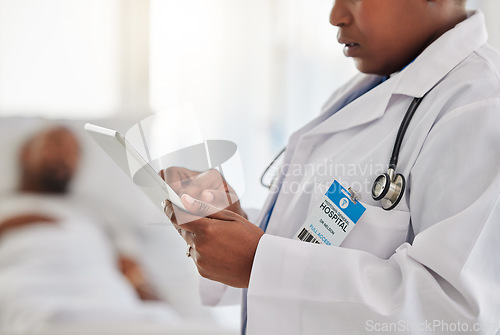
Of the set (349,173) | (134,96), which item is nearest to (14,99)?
(134,96)

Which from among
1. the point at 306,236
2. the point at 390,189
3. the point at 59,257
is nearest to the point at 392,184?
the point at 390,189

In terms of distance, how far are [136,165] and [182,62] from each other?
2.03 m

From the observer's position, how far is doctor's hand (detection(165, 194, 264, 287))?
2.06 feet

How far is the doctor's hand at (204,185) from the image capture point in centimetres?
71

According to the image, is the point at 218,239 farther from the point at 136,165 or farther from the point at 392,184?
the point at 392,184

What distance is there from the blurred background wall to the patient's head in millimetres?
156

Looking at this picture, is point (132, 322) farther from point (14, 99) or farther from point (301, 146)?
point (14, 99)

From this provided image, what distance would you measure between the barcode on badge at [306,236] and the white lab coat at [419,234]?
5 centimetres

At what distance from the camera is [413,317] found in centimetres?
60

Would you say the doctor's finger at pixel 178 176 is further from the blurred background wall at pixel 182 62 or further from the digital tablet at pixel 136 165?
the blurred background wall at pixel 182 62

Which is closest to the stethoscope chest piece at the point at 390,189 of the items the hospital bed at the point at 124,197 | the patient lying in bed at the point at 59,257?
the patient lying in bed at the point at 59,257

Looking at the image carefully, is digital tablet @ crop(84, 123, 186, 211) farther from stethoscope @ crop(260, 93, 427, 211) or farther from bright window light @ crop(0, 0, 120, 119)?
bright window light @ crop(0, 0, 120, 119)

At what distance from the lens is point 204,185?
0.73 metres

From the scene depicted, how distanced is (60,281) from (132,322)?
0.35 m
